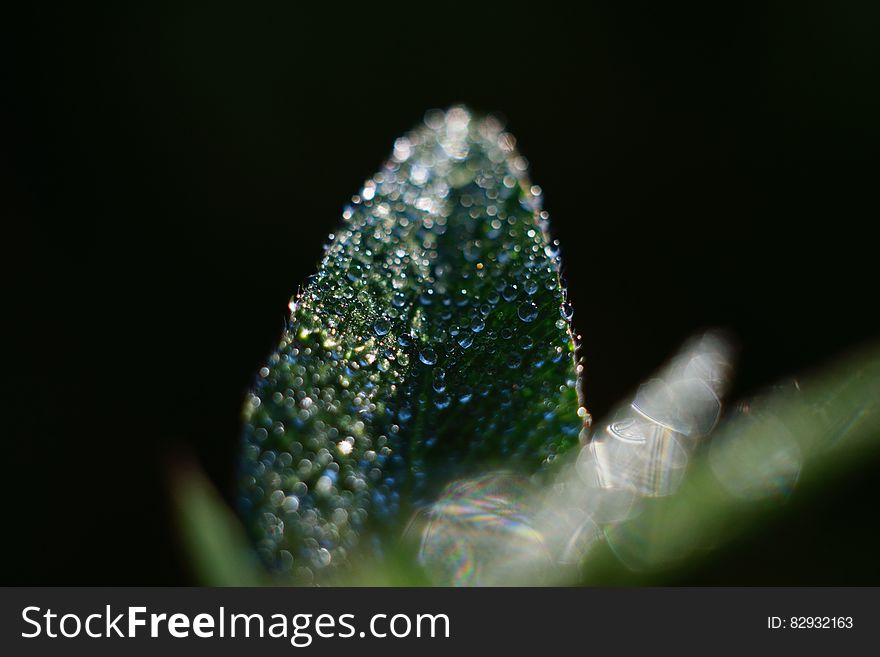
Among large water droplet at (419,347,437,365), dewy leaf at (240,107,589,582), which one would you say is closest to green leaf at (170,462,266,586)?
dewy leaf at (240,107,589,582)

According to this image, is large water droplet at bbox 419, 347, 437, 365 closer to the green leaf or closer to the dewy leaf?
the dewy leaf

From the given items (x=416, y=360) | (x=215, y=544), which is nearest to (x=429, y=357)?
(x=416, y=360)

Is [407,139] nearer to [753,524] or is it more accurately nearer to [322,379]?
[322,379]

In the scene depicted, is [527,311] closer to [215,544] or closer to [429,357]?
[429,357]

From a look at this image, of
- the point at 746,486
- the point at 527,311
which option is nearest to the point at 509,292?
the point at 527,311

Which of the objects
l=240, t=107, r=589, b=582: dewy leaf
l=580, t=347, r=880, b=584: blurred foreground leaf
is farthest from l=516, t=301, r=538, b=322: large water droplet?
l=580, t=347, r=880, b=584: blurred foreground leaf

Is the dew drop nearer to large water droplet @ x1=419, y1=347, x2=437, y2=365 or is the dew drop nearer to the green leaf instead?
large water droplet @ x1=419, y1=347, x2=437, y2=365

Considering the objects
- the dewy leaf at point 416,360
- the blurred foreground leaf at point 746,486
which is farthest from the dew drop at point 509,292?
the blurred foreground leaf at point 746,486

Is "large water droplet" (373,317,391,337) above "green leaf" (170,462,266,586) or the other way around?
above

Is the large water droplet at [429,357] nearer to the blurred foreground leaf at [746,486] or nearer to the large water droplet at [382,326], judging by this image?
the large water droplet at [382,326]
